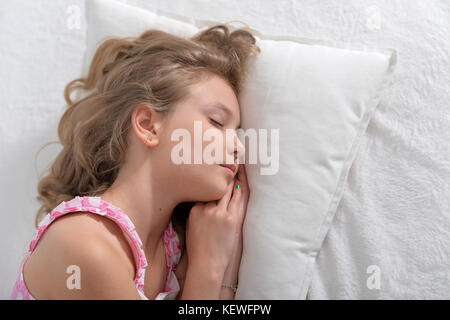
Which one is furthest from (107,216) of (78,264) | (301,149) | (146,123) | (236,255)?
(301,149)

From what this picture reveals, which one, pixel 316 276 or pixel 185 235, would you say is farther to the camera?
pixel 185 235

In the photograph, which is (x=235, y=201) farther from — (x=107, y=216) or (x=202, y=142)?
(x=107, y=216)

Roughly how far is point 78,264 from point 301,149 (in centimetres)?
59

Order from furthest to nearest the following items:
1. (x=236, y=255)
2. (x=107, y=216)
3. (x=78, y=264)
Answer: (x=236, y=255), (x=107, y=216), (x=78, y=264)

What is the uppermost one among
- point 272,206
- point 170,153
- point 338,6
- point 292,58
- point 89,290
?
point 338,6

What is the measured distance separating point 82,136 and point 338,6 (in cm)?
81

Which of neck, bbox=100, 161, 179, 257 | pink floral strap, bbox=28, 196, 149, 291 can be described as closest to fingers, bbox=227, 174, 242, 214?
neck, bbox=100, 161, 179, 257

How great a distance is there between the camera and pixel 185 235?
1.26m

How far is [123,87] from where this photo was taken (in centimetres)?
112

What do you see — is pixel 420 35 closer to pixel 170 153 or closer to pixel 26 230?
pixel 170 153

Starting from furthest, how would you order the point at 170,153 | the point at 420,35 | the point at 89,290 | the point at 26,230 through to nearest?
the point at 26,230 < the point at 420,35 < the point at 170,153 < the point at 89,290

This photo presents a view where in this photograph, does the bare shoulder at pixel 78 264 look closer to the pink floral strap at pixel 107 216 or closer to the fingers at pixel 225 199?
the pink floral strap at pixel 107 216

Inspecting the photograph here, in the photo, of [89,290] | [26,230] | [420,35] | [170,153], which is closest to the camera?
[89,290]
